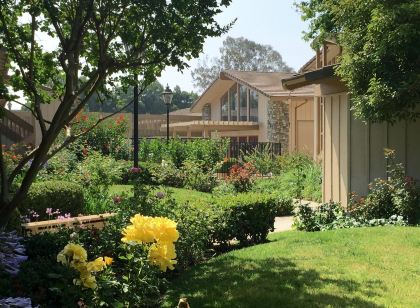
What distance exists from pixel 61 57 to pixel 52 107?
19997 millimetres

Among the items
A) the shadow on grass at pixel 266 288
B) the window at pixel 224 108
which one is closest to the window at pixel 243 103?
the window at pixel 224 108

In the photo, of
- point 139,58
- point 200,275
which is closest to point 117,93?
point 139,58

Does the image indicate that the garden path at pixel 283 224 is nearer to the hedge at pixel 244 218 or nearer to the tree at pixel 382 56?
the hedge at pixel 244 218

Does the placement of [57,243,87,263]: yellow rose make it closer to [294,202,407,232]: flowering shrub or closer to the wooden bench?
the wooden bench

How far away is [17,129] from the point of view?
75.2ft

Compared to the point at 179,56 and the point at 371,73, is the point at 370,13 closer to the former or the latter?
the point at 371,73

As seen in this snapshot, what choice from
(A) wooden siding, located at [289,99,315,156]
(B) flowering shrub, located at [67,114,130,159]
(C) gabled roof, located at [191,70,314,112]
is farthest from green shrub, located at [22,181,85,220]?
(A) wooden siding, located at [289,99,315,156]

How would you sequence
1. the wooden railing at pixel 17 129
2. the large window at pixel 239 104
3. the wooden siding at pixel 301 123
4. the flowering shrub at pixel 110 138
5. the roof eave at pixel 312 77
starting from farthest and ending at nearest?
the large window at pixel 239 104, the wooden siding at pixel 301 123, the wooden railing at pixel 17 129, the flowering shrub at pixel 110 138, the roof eave at pixel 312 77

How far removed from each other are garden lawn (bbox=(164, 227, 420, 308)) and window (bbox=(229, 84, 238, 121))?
2572 cm

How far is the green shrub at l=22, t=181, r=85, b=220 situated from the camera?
26.5 ft

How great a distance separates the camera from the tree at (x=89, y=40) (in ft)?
16.3

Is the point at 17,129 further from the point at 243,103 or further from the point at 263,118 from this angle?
the point at 243,103

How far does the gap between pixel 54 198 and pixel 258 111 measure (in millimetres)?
23791

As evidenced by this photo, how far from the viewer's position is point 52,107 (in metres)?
24.2
